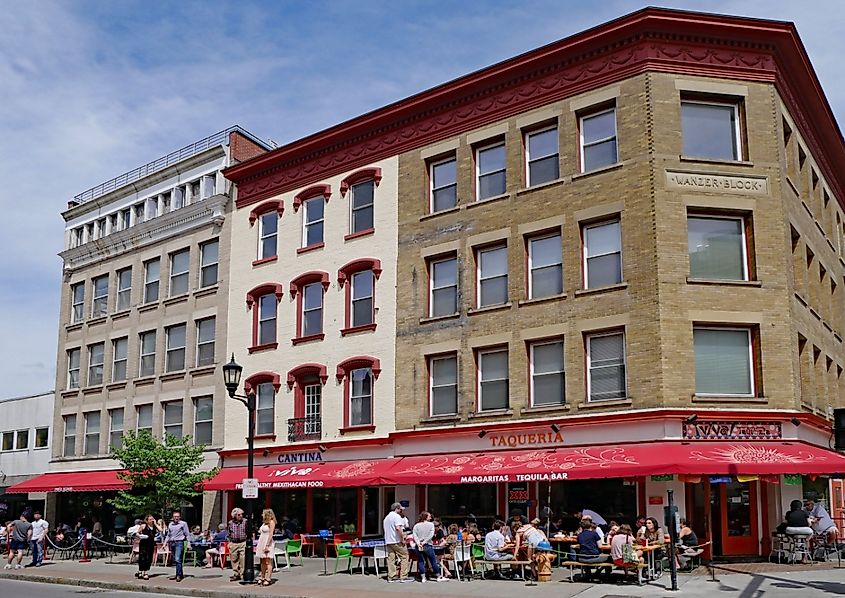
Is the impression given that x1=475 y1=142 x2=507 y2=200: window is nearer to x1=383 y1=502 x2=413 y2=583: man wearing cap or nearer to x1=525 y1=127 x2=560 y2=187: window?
x1=525 y1=127 x2=560 y2=187: window

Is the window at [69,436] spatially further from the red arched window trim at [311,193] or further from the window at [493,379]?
the window at [493,379]

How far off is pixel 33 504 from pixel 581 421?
31.6 metres

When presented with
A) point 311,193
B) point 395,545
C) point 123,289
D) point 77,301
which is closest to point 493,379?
point 395,545

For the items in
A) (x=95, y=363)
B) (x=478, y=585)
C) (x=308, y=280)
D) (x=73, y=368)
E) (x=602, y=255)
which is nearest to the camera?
(x=478, y=585)

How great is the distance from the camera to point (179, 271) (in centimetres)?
3878

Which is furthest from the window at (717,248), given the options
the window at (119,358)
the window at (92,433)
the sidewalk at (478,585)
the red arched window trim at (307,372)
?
the window at (92,433)

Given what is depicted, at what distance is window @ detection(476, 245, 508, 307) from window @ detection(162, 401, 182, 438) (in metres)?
15.1

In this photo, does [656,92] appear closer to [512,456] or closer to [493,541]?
[512,456]

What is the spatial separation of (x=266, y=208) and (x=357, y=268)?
5.58m

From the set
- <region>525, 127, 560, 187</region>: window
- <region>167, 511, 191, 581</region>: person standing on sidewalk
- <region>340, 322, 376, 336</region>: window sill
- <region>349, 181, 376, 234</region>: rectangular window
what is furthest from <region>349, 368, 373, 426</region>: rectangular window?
<region>525, 127, 560, 187</region>: window

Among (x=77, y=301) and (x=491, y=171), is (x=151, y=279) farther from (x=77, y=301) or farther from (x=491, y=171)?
(x=491, y=171)

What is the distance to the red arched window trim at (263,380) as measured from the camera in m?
33.0

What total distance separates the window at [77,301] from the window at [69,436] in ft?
14.7

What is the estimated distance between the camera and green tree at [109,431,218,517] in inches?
1233
